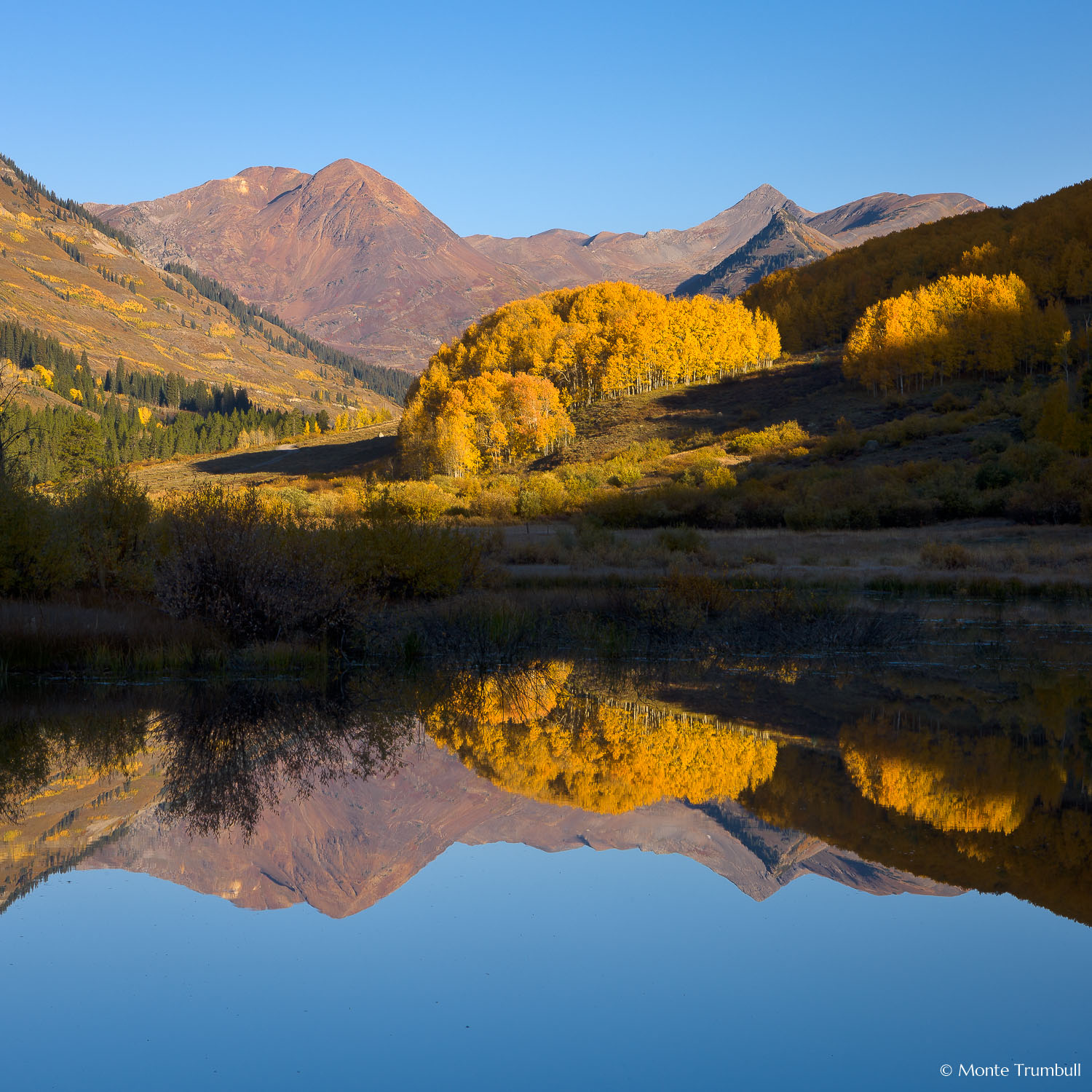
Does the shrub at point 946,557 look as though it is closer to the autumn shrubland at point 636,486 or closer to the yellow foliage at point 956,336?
the autumn shrubland at point 636,486

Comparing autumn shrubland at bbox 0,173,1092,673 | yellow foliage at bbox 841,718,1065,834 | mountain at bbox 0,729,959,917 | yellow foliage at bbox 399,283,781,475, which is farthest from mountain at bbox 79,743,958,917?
yellow foliage at bbox 399,283,781,475

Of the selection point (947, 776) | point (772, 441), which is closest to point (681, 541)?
point (947, 776)

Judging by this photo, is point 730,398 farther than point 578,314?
No

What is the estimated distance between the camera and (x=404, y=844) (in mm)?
7328

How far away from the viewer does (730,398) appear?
88000 millimetres

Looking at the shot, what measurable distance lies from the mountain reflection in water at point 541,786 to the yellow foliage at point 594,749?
4 centimetres

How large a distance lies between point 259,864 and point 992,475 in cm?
4590

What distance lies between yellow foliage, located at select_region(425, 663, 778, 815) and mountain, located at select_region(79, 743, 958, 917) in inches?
13.3

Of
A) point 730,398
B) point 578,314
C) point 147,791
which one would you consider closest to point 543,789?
point 147,791

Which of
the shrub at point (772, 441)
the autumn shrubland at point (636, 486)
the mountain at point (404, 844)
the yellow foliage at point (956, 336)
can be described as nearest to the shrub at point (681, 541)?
the autumn shrubland at point (636, 486)

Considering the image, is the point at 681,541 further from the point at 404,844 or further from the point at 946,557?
the point at 404,844

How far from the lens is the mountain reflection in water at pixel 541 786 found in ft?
22.3

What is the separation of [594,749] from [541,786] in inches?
52.3

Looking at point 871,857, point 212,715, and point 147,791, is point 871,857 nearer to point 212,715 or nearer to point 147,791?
point 147,791
